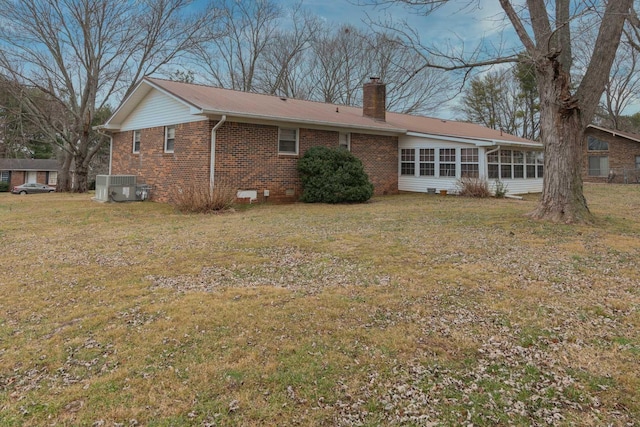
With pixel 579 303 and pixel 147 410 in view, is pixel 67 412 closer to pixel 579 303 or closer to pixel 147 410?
pixel 147 410

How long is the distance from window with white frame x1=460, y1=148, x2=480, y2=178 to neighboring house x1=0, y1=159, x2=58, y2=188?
125 feet

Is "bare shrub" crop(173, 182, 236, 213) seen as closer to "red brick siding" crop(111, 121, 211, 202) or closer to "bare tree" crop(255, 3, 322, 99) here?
"red brick siding" crop(111, 121, 211, 202)

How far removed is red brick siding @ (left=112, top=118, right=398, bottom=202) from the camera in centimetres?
1208

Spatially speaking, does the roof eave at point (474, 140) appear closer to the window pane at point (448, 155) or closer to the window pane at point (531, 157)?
the window pane at point (448, 155)

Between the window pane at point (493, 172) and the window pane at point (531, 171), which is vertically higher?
the window pane at point (531, 171)

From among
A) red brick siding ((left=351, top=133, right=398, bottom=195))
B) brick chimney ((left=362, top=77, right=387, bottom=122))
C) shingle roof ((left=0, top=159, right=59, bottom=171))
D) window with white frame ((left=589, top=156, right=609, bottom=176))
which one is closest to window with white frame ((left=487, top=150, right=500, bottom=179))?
red brick siding ((left=351, top=133, right=398, bottom=195))

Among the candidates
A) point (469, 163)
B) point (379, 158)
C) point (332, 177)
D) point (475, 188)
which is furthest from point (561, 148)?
point (379, 158)

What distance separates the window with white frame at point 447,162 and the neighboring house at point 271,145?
1.6 inches

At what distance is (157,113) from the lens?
46.1ft

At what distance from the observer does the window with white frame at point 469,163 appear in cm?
1575

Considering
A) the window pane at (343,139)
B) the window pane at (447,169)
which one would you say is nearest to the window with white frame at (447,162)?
the window pane at (447,169)

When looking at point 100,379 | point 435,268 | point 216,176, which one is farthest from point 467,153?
point 100,379

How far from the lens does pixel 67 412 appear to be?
2.18 meters

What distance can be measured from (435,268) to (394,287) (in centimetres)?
100
